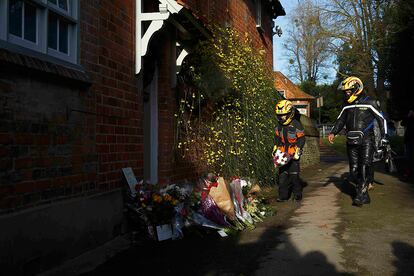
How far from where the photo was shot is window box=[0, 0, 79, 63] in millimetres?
4023

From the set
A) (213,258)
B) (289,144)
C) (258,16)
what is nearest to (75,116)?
(213,258)

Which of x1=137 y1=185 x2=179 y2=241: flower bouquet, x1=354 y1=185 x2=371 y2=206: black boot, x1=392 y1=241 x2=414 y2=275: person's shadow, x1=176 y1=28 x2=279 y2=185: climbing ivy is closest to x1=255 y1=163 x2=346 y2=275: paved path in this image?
x1=354 y1=185 x2=371 y2=206: black boot

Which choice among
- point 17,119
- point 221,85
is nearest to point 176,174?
point 221,85

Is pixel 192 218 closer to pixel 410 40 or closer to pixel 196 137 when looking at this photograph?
pixel 196 137

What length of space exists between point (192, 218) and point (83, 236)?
161cm

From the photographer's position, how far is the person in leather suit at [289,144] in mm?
8695

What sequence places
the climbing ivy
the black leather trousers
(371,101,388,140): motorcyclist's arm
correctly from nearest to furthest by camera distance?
the black leather trousers, (371,101,388,140): motorcyclist's arm, the climbing ivy

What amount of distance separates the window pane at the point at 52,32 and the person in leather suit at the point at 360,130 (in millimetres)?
5329

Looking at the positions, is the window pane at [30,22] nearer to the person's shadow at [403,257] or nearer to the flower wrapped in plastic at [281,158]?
the person's shadow at [403,257]

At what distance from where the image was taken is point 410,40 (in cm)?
1520

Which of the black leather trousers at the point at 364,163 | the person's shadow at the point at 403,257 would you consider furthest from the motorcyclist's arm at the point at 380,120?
the person's shadow at the point at 403,257

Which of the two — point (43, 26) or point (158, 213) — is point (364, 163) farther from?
point (43, 26)

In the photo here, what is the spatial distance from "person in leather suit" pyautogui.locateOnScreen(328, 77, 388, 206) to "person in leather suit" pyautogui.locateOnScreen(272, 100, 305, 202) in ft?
2.94

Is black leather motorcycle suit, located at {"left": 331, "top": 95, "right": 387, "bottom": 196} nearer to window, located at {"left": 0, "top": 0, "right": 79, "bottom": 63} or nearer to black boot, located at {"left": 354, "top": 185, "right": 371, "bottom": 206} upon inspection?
black boot, located at {"left": 354, "top": 185, "right": 371, "bottom": 206}
